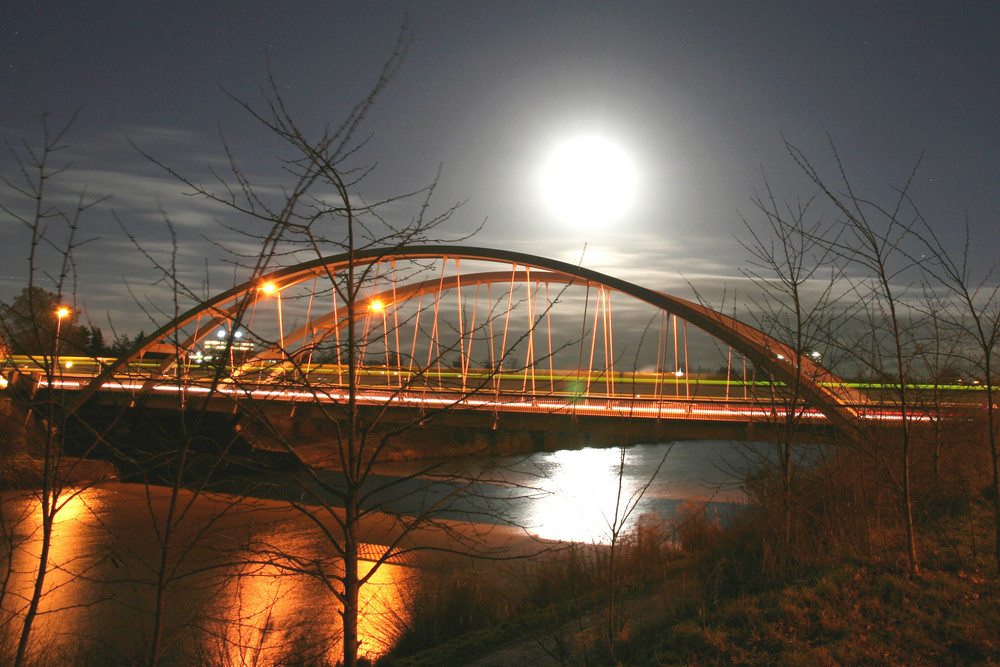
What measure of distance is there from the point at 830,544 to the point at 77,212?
1004cm

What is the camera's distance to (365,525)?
25.3 meters

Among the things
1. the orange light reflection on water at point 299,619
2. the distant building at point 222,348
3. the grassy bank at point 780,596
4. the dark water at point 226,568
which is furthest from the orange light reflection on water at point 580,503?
the distant building at point 222,348

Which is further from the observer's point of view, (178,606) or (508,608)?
(178,606)

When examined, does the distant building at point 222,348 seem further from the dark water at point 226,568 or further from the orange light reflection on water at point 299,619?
the orange light reflection on water at point 299,619

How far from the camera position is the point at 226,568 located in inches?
461

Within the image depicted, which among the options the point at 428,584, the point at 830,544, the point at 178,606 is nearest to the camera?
the point at 830,544

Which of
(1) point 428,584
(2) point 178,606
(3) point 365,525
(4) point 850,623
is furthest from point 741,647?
(3) point 365,525

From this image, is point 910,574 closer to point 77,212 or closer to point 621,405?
point 77,212

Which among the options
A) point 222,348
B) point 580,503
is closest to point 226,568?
point 222,348

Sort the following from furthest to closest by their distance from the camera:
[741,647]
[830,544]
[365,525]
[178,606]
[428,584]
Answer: [365,525], [428,584], [178,606], [830,544], [741,647]

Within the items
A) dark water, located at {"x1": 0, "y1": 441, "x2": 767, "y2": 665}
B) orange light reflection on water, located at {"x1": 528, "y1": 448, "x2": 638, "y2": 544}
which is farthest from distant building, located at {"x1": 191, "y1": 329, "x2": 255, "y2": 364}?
orange light reflection on water, located at {"x1": 528, "y1": 448, "x2": 638, "y2": 544}

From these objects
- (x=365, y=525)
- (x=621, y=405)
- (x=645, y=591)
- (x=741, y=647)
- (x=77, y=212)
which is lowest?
(x=365, y=525)

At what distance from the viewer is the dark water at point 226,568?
19.0 ft

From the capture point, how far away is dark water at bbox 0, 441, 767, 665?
19.0ft
